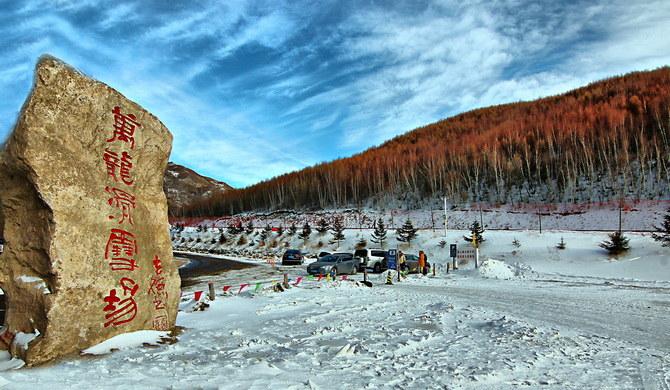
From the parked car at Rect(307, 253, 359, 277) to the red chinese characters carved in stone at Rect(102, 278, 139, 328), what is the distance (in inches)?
543

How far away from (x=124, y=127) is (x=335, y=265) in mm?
15762

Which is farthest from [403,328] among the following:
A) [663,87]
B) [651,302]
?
[663,87]

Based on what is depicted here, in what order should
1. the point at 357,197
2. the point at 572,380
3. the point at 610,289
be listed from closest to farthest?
the point at 572,380 < the point at 610,289 < the point at 357,197

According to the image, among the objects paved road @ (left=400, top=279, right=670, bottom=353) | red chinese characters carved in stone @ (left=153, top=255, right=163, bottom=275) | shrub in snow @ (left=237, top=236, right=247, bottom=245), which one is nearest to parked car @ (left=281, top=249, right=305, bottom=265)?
paved road @ (left=400, top=279, right=670, bottom=353)

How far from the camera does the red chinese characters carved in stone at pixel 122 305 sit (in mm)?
6531

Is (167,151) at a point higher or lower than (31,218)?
higher

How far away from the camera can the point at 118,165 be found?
7125 mm

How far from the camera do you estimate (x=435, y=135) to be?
342 ft

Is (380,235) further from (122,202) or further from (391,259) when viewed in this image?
(122,202)

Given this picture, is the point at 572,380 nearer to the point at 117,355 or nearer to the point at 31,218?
the point at 117,355

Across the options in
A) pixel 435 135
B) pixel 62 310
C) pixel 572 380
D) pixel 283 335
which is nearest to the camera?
pixel 572 380

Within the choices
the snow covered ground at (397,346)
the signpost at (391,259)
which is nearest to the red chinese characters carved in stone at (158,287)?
the snow covered ground at (397,346)

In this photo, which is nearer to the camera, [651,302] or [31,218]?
[31,218]

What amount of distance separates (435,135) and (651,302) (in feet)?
314
